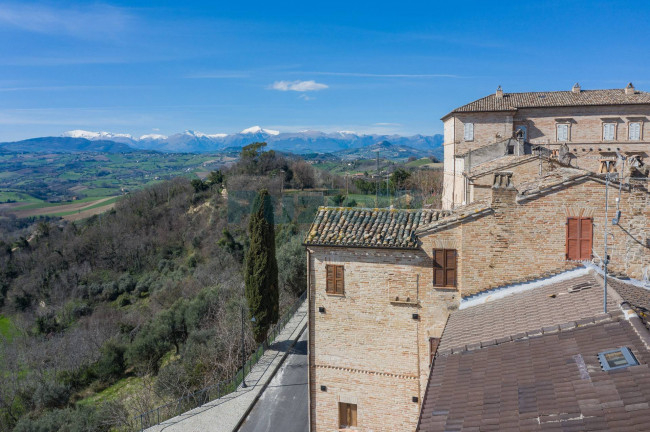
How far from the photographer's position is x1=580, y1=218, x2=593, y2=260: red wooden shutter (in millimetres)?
9828

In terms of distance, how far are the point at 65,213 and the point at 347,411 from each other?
8694cm

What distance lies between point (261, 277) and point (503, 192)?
15113mm

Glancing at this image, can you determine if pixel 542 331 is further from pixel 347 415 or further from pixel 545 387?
pixel 347 415

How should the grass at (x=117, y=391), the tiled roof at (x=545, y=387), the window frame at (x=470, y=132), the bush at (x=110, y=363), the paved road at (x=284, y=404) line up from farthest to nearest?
1. the window frame at (x=470, y=132)
2. the bush at (x=110, y=363)
3. the grass at (x=117, y=391)
4. the paved road at (x=284, y=404)
5. the tiled roof at (x=545, y=387)

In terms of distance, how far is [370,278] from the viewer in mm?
11719

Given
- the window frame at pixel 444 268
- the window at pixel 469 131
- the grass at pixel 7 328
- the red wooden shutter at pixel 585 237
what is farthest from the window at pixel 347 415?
the grass at pixel 7 328

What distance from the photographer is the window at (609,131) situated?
31641 millimetres

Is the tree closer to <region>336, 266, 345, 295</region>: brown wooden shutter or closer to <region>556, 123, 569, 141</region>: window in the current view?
<region>336, 266, 345, 295</region>: brown wooden shutter

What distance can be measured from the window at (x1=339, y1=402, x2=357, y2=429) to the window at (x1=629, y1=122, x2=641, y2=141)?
29.8 meters

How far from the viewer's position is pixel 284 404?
54.9 feet

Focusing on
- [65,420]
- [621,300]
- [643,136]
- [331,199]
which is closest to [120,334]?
[65,420]

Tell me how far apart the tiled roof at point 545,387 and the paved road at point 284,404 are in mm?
10053

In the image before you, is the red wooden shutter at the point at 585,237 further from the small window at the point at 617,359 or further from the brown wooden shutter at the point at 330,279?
the brown wooden shutter at the point at 330,279

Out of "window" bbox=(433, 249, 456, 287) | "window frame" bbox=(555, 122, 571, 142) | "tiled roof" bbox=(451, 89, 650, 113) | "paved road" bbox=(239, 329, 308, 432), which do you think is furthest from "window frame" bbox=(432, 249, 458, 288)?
"window frame" bbox=(555, 122, 571, 142)
